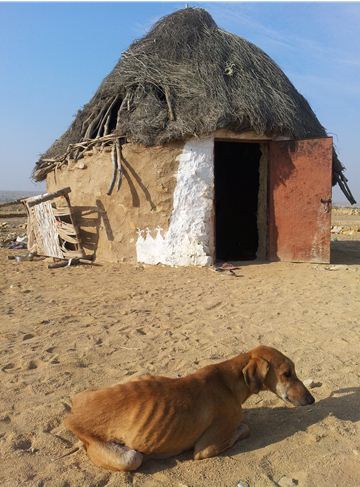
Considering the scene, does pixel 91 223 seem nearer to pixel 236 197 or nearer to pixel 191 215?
pixel 191 215

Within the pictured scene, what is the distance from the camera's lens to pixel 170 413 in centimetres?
262

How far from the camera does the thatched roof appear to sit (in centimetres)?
870

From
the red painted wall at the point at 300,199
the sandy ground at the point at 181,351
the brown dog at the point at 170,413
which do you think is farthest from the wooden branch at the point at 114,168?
the brown dog at the point at 170,413

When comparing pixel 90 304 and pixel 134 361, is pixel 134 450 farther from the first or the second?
pixel 90 304

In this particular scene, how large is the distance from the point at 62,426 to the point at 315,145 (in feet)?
24.7

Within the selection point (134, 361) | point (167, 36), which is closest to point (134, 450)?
point (134, 361)

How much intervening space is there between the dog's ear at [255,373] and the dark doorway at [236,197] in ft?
30.0

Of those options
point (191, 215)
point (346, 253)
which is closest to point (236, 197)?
point (346, 253)

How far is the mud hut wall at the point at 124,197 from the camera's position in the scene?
352 inches

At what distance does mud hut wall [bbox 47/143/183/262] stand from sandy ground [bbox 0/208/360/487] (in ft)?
2.93

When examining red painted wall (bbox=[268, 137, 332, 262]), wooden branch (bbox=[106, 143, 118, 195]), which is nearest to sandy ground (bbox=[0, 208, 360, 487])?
red painted wall (bbox=[268, 137, 332, 262])

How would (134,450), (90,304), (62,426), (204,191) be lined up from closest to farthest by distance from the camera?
(134,450) → (62,426) → (90,304) → (204,191)

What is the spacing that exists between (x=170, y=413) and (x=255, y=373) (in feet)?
2.07

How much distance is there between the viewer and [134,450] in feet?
8.52
